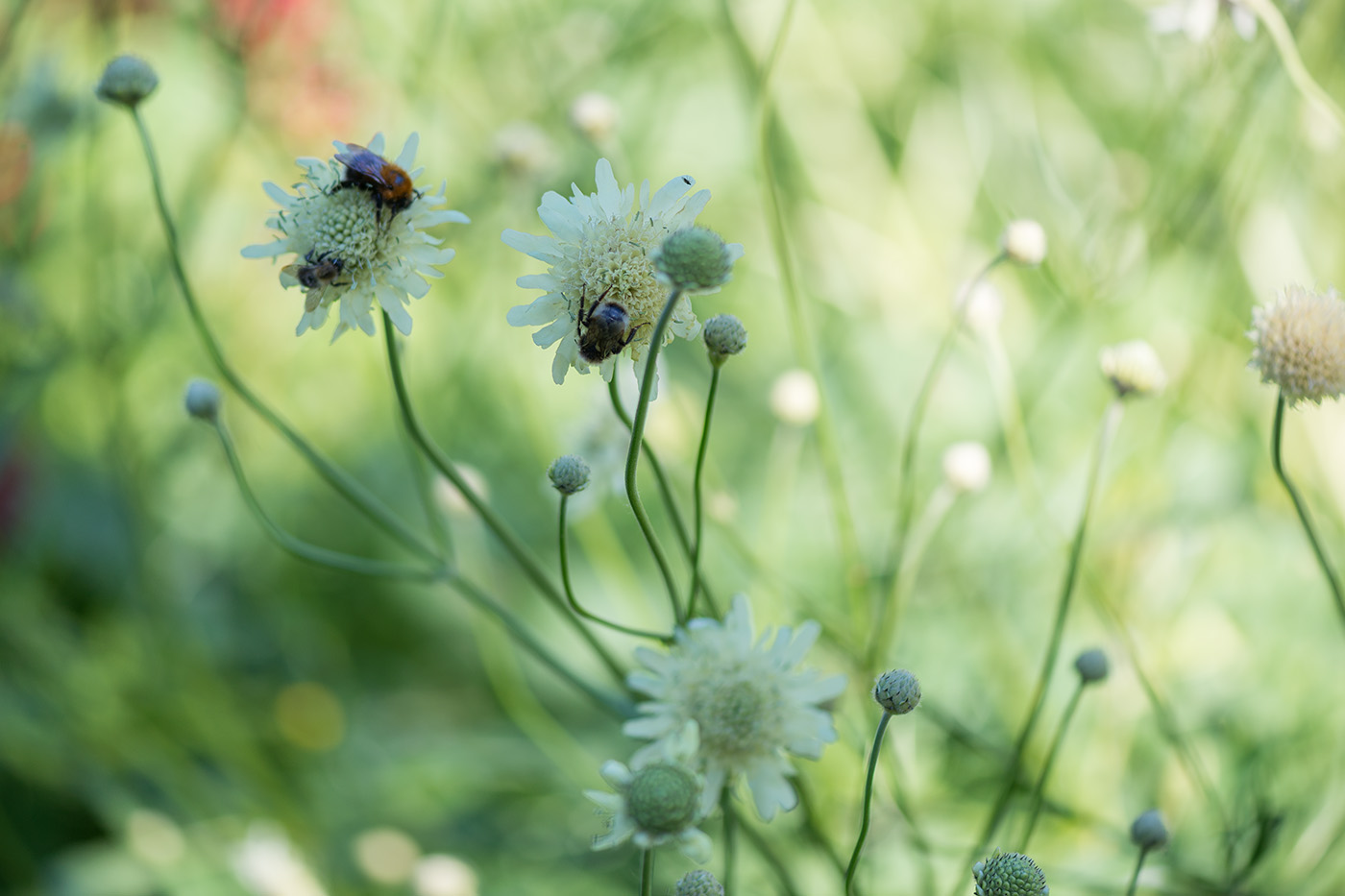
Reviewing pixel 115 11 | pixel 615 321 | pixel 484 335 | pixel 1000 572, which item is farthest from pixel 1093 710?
pixel 115 11

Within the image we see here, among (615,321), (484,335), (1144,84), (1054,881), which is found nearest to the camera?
(615,321)

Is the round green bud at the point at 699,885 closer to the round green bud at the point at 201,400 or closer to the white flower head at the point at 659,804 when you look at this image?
the white flower head at the point at 659,804

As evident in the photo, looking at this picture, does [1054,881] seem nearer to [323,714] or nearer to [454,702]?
[454,702]

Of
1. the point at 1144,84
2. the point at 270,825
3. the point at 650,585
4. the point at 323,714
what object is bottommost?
the point at 270,825

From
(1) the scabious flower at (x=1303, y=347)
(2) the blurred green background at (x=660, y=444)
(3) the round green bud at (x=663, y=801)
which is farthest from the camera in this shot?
(2) the blurred green background at (x=660, y=444)

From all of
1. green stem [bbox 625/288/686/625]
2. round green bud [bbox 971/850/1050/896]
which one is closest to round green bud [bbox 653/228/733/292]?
green stem [bbox 625/288/686/625]

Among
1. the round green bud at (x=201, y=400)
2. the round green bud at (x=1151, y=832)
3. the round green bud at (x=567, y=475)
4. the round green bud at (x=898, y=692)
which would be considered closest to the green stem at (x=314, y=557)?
the round green bud at (x=201, y=400)

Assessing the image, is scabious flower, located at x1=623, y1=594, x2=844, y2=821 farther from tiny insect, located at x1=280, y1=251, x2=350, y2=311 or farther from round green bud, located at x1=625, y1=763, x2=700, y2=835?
tiny insect, located at x1=280, y1=251, x2=350, y2=311
